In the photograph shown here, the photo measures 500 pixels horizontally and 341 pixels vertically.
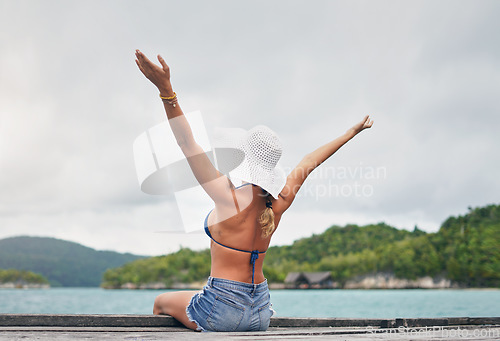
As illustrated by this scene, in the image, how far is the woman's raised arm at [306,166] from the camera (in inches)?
135

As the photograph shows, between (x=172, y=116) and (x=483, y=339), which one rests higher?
(x=172, y=116)

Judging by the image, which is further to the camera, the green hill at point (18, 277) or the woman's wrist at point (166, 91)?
the green hill at point (18, 277)

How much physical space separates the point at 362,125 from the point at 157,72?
6.54ft

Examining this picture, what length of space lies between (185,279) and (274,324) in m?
121

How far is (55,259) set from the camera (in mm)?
143625

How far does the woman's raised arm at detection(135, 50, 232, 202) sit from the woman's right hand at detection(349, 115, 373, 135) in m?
1.45

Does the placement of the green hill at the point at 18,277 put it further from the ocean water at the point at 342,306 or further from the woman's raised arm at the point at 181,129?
the woman's raised arm at the point at 181,129

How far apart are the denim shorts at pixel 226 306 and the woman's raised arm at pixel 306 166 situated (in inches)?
23.6

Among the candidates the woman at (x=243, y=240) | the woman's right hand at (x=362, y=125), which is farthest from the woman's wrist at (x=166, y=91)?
the woman's right hand at (x=362, y=125)

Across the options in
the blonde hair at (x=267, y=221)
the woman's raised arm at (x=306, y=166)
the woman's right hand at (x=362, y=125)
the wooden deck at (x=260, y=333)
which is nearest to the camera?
the wooden deck at (x=260, y=333)

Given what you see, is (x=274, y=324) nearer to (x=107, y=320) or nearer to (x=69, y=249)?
(x=107, y=320)

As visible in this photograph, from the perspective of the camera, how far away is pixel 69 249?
14088 centimetres

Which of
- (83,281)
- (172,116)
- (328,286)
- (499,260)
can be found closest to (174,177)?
(172,116)

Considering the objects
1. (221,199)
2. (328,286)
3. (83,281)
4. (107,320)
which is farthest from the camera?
Answer: (83,281)
